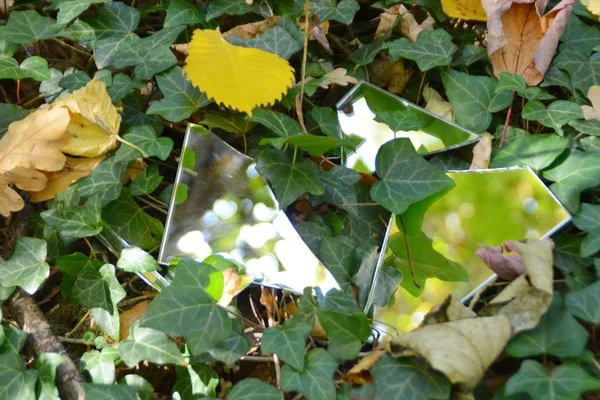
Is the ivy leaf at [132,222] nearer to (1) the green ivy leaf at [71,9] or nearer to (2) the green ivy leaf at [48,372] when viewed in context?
(2) the green ivy leaf at [48,372]

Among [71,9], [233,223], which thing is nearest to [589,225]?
[233,223]

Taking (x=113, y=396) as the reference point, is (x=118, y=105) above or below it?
above

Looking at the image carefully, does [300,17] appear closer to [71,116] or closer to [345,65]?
[345,65]

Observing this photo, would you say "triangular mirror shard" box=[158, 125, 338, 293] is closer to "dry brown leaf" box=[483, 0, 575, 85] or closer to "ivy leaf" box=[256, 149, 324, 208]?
"ivy leaf" box=[256, 149, 324, 208]

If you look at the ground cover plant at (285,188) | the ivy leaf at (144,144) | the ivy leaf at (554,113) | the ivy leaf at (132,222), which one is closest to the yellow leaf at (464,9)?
the ground cover plant at (285,188)

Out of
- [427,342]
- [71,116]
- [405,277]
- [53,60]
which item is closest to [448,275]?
[405,277]

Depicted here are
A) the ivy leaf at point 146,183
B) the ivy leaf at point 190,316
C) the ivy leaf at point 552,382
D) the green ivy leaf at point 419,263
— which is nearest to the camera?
the ivy leaf at point 552,382
